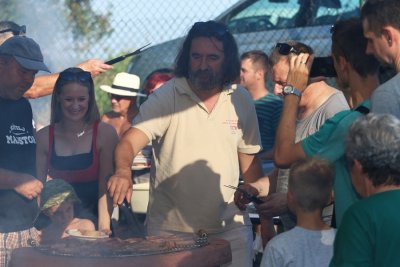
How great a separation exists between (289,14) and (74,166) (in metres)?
4.58

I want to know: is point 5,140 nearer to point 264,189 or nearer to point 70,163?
point 70,163

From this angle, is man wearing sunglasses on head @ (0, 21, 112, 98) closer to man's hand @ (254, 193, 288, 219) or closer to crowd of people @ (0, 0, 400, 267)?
crowd of people @ (0, 0, 400, 267)

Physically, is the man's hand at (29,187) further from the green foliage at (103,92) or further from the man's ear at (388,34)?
the green foliage at (103,92)

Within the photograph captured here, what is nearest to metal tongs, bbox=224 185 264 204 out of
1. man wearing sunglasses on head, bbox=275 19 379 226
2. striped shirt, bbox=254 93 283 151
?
man wearing sunglasses on head, bbox=275 19 379 226

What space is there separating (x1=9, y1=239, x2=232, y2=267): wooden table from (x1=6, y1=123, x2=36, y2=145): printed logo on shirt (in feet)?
3.62

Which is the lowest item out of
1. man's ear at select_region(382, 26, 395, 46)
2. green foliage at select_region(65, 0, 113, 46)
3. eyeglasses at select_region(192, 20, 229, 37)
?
man's ear at select_region(382, 26, 395, 46)

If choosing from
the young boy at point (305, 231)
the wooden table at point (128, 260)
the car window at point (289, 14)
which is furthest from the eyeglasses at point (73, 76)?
the car window at point (289, 14)

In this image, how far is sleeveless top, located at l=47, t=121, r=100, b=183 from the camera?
17.3 ft

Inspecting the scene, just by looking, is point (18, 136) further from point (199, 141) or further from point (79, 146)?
point (199, 141)

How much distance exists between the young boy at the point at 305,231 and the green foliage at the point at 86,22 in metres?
4.08

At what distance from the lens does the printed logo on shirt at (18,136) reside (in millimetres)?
5016

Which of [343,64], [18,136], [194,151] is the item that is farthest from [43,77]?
[343,64]

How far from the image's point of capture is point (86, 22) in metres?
8.14

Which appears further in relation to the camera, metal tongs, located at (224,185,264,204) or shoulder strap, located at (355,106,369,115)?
metal tongs, located at (224,185,264,204)
